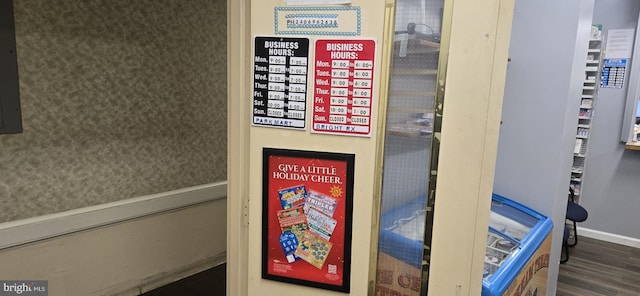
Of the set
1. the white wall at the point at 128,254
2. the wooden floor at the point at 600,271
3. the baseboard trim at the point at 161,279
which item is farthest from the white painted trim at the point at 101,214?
the wooden floor at the point at 600,271

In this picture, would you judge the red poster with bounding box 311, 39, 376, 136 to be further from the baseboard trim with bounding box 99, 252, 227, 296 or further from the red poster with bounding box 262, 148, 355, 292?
the baseboard trim with bounding box 99, 252, 227, 296

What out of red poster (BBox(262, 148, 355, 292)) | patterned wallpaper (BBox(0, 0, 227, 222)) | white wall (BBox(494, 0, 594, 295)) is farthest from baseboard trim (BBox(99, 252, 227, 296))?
white wall (BBox(494, 0, 594, 295))

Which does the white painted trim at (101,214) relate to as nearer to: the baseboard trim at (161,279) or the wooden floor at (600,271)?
the baseboard trim at (161,279)

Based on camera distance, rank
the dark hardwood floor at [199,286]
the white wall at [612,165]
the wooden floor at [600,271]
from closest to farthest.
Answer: the dark hardwood floor at [199,286], the wooden floor at [600,271], the white wall at [612,165]

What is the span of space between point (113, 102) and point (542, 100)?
254 centimetres

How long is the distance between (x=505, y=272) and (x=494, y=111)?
Result: 0.76 meters

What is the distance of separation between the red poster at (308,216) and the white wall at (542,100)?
4.99ft

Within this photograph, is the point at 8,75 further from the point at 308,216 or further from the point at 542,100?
the point at 542,100

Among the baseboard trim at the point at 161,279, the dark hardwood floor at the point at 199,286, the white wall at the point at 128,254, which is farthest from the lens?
the dark hardwood floor at the point at 199,286

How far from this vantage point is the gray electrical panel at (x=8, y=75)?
5.76 feet

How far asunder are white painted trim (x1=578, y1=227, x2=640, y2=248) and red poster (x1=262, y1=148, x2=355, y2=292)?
416cm
